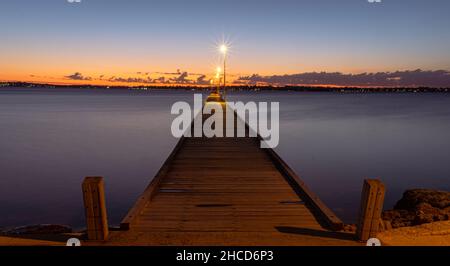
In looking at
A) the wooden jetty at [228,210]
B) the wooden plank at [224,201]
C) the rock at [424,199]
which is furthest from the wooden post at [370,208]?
the rock at [424,199]

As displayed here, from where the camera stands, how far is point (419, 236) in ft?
16.6

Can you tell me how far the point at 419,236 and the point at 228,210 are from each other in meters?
2.92

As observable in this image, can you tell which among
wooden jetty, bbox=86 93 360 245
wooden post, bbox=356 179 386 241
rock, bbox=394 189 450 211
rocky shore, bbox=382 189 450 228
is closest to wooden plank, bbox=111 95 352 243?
wooden jetty, bbox=86 93 360 245

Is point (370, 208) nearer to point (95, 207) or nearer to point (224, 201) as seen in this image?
point (224, 201)

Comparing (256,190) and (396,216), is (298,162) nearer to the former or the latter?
(396,216)

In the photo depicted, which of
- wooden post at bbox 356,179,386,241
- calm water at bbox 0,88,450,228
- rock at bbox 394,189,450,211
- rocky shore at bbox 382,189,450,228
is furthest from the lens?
calm water at bbox 0,88,450,228

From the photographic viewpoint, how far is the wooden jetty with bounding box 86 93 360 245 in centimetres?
474

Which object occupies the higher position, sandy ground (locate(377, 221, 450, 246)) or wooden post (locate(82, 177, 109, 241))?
wooden post (locate(82, 177, 109, 241))

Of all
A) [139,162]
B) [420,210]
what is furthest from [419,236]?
[139,162]

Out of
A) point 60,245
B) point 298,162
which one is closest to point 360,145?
point 298,162

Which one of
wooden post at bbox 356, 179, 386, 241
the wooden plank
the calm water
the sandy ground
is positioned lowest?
the calm water

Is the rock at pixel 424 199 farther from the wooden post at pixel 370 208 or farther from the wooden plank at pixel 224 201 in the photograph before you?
the wooden post at pixel 370 208

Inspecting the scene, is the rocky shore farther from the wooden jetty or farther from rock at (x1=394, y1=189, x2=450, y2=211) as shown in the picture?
the wooden jetty

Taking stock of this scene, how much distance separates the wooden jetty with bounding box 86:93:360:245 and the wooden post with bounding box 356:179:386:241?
0.21m
